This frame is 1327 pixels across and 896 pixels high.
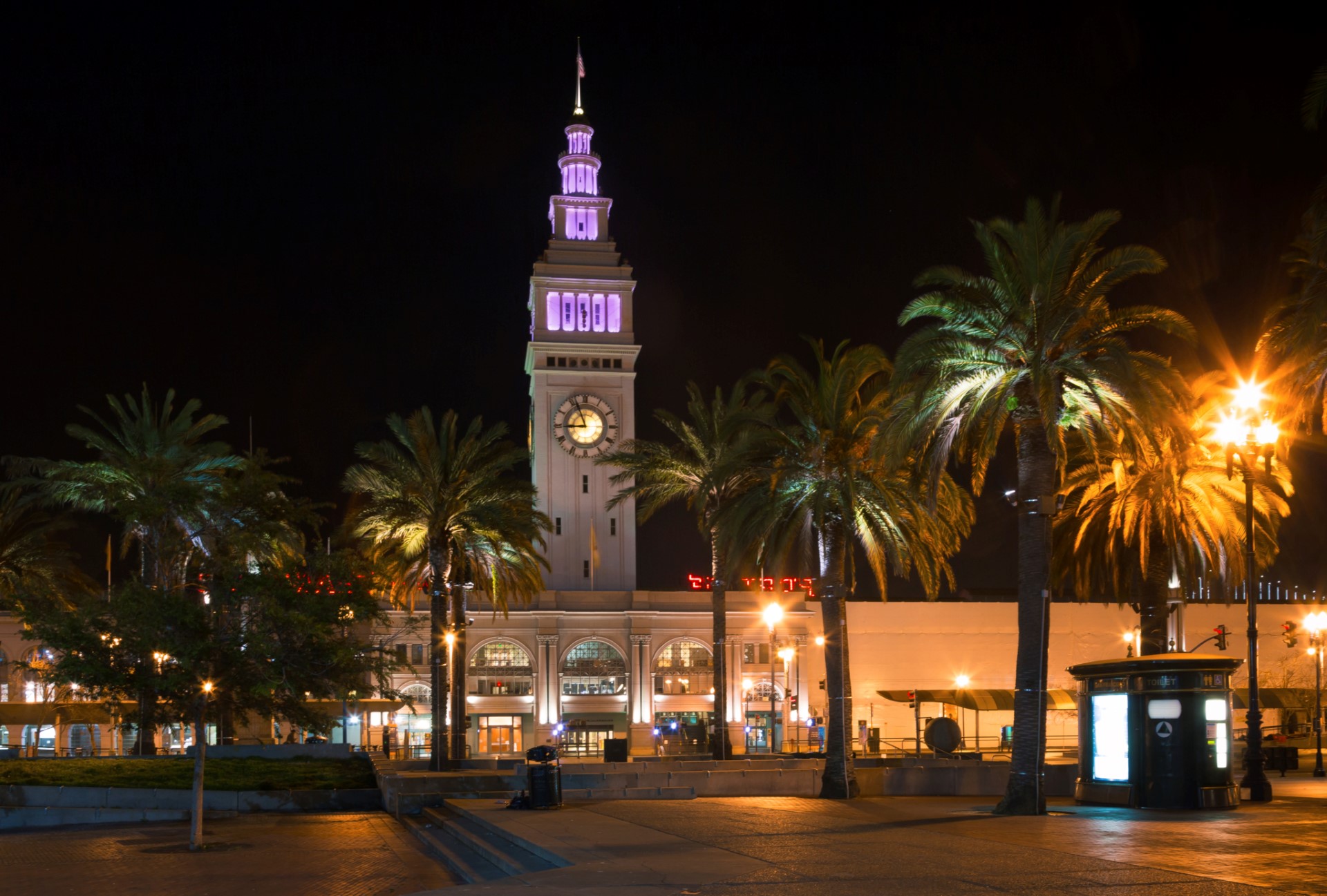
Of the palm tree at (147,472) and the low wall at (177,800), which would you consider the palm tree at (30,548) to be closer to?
the palm tree at (147,472)

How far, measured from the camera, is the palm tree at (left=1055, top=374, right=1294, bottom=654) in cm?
3450

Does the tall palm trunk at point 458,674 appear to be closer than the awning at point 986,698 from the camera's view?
Yes

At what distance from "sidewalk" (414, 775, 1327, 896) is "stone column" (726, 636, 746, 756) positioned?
50239 millimetres

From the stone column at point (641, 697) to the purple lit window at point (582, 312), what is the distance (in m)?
21.7

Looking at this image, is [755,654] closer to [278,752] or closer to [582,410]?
[582,410]

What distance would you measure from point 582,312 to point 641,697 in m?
26.2

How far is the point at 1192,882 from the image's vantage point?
1377 centimetres

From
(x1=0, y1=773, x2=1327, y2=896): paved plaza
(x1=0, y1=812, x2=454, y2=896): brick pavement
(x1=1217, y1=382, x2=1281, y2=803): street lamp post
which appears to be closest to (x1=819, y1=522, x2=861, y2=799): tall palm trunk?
A: (x1=0, y1=773, x2=1327, y2=896): paved plaza

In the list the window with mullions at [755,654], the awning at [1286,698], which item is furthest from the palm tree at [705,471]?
→ the awning at [1286,698]

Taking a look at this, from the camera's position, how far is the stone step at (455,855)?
18.8 m

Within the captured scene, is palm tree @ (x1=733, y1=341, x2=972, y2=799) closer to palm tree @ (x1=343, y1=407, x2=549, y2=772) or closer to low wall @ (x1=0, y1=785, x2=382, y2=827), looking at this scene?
palm tree @ (x1=343, y1=407, x2=549, y2=772)

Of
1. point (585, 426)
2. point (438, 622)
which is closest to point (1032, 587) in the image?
point (438, 622)

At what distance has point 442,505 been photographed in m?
43.4

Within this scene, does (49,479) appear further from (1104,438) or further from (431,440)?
(1104,438)
